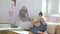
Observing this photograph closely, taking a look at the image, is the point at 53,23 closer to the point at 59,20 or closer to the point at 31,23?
Result: the point at 59,20

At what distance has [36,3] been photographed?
4.26 m

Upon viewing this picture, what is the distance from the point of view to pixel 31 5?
4168mm

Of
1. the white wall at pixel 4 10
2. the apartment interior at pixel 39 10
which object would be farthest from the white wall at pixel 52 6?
the white wall at pixel 4 10

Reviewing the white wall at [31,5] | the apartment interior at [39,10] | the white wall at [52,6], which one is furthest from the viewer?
the white wall at [52,6]

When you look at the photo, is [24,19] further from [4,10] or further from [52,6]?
[52,6]

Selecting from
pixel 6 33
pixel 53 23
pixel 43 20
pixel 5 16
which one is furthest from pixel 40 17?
pixel 6 33

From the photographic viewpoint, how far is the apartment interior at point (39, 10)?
382cm

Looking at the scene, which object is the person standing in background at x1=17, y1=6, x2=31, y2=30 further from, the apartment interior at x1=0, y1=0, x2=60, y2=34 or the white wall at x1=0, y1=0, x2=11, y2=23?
the white wall at x1=0, y1=0, x2=11, y2=23

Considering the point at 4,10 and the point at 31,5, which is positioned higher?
the point at 31,5

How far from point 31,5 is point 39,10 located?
29 cm

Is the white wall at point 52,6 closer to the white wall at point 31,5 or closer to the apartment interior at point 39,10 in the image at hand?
the apartment interior at point 39,10

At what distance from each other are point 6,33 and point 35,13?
1547 millimetres

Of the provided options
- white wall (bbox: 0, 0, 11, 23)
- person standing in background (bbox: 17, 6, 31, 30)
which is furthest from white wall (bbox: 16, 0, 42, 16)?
white wall (bbox: 0, 0, 11, 23)

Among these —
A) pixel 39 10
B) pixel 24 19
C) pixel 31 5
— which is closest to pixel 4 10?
pixel 24 19
